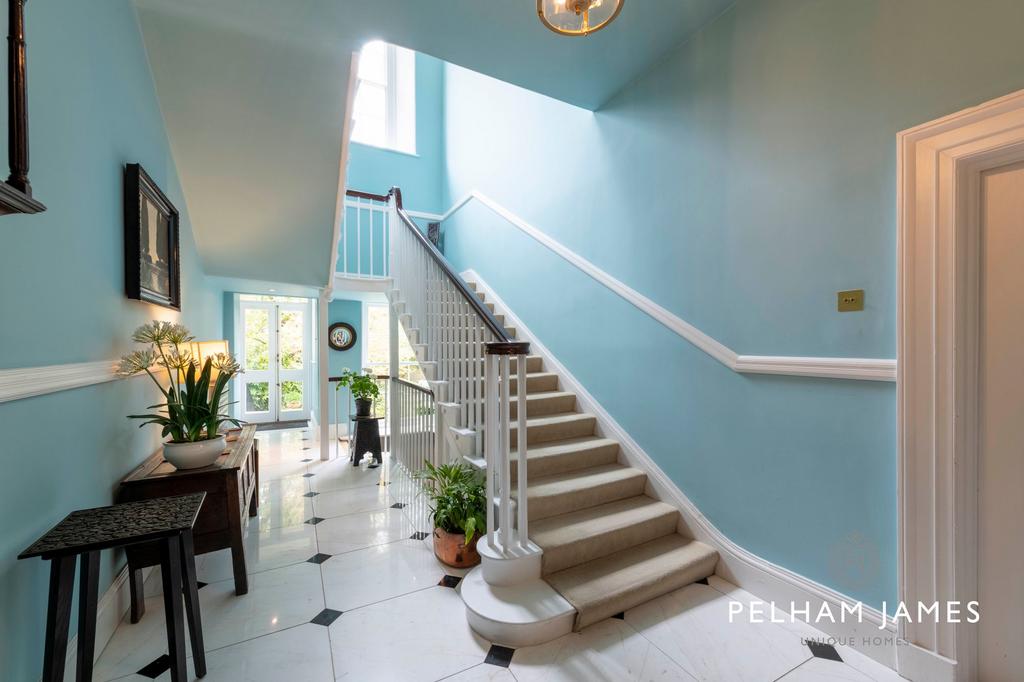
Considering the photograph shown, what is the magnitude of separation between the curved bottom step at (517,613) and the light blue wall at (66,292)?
1423 millimetres

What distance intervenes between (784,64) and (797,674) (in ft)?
8.57

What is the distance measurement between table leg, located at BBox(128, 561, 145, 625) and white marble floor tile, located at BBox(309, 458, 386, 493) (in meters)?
1.69

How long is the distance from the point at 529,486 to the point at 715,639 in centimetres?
112

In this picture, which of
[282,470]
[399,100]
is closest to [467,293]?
[282,470]

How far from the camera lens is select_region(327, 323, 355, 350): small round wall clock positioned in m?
6.50

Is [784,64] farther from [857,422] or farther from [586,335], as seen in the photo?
[586,335]

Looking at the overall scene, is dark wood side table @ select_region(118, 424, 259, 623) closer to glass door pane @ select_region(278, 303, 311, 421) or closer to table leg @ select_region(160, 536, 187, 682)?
table leg @ select_region(160, 536, 187, 682)

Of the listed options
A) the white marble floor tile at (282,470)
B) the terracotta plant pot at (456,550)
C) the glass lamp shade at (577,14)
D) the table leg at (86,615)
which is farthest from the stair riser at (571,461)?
the white marble floor tile at (282,470)

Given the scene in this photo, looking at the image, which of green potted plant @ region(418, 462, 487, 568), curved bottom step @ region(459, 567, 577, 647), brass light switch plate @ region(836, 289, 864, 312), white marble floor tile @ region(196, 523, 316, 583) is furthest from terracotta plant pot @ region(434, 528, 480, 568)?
brass light switch plate @ region(836, 289, 864, 312)

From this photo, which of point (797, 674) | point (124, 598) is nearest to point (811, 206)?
point (797, 674)

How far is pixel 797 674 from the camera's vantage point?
1632mm

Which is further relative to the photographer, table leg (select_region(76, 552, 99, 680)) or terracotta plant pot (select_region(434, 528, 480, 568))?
terracotta plant pot (select_region(434, 528, 480, 568))

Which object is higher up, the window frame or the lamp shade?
the window frame

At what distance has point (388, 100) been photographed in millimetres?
6418
